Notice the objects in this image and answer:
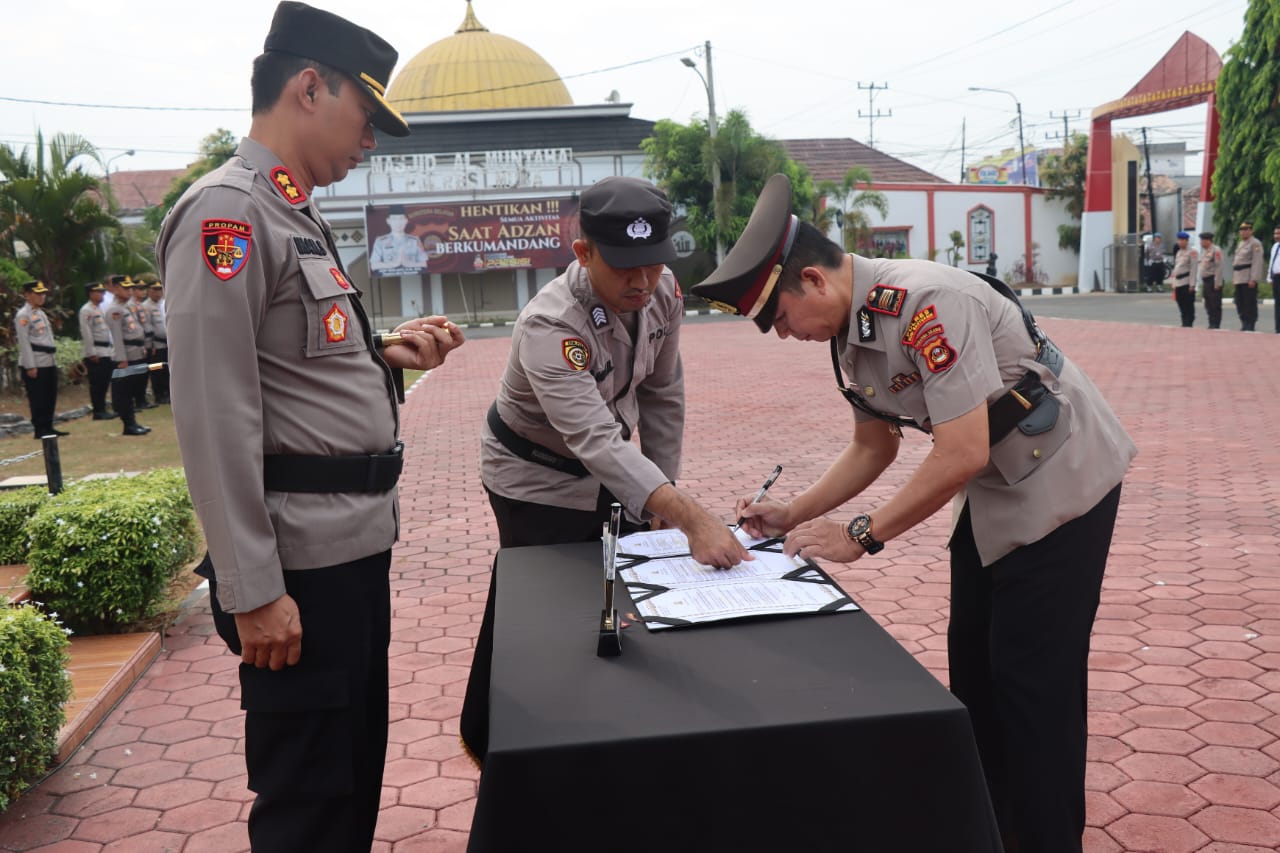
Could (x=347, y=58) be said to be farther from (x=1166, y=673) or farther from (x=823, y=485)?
(x=1166, y=673)

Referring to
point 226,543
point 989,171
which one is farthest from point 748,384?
point 989,171

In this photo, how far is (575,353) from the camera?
2.63 metres

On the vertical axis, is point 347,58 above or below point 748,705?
above

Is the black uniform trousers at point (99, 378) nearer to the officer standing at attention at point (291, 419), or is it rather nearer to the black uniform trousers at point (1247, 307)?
the officer standing at attention at point (291, 419)

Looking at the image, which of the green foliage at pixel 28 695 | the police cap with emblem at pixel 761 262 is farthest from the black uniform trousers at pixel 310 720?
the green foliage at pixel 28 695

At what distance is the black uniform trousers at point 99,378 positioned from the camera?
12609mm

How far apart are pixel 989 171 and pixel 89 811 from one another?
6829 centimetres

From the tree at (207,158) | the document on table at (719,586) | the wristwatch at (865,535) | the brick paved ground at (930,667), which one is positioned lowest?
the brick paved ground at (930,667)

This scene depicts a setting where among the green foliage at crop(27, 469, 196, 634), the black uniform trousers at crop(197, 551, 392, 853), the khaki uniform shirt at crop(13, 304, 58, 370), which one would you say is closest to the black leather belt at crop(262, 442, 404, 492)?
the black uniform trousers at crop(197, 551, 392, 853)

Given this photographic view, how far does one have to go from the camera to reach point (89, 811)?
3.01 metres

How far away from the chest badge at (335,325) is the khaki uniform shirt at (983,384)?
39.6 inches

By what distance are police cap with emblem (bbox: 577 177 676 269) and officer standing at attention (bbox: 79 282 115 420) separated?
448 inches

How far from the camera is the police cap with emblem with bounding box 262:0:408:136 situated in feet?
6.40

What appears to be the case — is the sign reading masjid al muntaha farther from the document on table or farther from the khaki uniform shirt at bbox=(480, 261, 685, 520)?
the document on table
